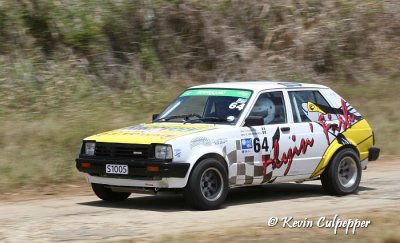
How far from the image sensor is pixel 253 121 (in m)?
11.0

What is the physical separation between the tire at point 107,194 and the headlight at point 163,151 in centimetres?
122

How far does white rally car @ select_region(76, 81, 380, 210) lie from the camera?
1035cm

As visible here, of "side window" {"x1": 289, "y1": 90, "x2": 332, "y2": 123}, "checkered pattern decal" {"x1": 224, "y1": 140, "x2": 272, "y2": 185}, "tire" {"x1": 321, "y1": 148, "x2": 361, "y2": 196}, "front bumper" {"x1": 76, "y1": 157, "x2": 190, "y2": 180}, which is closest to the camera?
"front bumper" {"x1": 76, "y1": 157, "x2": 190, "y2": 180}

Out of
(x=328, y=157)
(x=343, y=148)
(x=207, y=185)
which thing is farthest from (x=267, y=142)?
(x=343, y=148)

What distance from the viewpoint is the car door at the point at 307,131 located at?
456 inches

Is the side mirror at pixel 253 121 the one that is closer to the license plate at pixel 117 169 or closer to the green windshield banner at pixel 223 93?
the green windshield banner at pixel 223 93

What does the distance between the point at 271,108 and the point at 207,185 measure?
5.46 feet

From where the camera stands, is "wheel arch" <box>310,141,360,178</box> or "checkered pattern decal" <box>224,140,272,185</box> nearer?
"checkered pattern decal" <box>224,140,272,185</box>

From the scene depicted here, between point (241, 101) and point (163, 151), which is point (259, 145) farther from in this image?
point (163, 151)

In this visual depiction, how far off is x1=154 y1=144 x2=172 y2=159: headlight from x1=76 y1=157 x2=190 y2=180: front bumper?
9 cm

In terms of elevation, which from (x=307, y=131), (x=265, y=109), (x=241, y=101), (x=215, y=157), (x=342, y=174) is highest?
(x=241, y=101)

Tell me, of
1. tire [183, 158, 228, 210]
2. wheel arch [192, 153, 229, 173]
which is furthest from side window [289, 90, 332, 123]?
tire [183, 158, 228, 210]

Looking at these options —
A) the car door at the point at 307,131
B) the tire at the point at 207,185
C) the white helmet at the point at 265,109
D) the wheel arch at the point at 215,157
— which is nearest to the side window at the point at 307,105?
the car door at the point at 307,131

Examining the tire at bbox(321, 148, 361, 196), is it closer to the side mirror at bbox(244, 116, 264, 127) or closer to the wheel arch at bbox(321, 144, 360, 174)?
the wheel arch at bbox(321, 144, 360, 174)
